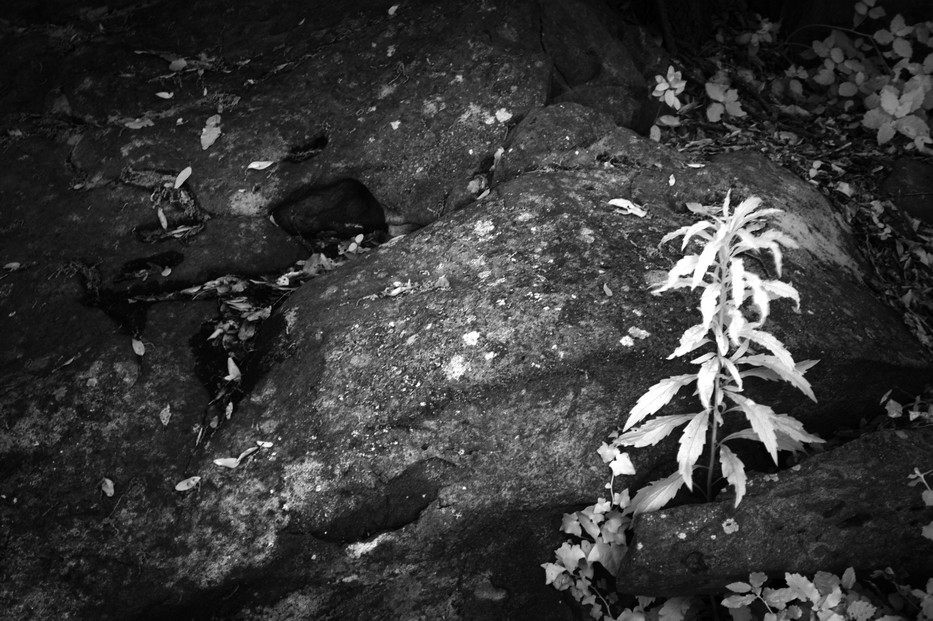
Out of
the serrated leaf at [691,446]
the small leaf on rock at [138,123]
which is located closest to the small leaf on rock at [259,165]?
the small leaf on rock at [138,123]

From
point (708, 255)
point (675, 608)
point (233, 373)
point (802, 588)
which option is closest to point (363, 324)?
point (233, 373)

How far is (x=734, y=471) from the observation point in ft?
7.50

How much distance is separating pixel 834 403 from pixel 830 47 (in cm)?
283

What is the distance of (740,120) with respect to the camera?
14.9 feet

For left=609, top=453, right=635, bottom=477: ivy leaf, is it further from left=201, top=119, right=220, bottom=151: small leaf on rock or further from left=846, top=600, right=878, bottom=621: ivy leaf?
left=201, top=119, right=220, bottom=151: small leaf on rock

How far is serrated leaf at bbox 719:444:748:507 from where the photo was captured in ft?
7.37

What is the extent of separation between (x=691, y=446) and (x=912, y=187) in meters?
2.60

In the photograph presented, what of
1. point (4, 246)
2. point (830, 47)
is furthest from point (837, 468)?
point (4, 246)

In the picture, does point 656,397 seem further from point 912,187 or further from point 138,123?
point 138,123

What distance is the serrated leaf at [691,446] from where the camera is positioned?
88.4 inches

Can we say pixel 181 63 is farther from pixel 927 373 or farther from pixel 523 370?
pixel 927 373

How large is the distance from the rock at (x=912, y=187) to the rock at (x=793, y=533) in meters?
1.93

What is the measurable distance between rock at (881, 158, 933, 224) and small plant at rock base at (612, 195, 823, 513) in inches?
76.5

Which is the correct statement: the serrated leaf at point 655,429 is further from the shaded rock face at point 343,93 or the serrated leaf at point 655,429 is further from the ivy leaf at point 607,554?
the shaded rock face at point 343,93
